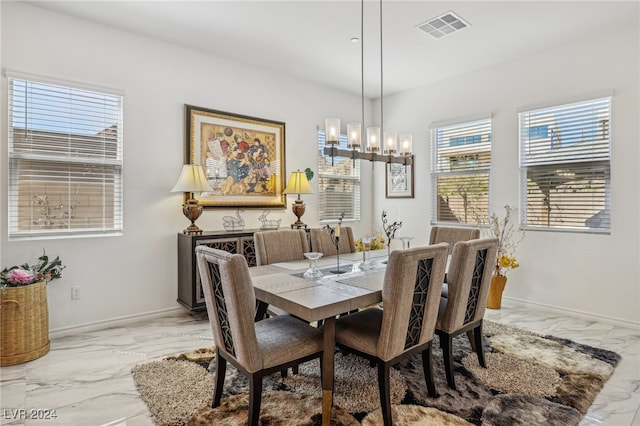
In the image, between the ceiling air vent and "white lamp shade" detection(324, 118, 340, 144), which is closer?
"white lamp shade" detection(324, 118, 340, 144)

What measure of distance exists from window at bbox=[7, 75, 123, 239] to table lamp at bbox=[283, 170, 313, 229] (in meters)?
1.87

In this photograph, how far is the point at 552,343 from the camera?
3102 mm

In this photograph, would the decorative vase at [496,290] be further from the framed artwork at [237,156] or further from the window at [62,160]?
the window at [62,160]

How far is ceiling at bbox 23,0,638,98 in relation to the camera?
121 inches

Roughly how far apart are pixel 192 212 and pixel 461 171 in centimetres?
340

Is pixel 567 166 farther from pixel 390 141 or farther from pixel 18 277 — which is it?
pixel 18 277

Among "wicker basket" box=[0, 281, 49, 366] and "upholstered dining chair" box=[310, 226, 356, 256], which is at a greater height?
"upholstered dining chair" box=[310, 226, 356, 256]

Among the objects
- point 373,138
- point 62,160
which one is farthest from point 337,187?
point 62,160

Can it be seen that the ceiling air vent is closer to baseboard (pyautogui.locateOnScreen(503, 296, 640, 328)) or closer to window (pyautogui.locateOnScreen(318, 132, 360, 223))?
window (pyautogui.locateOnScreen(318, 132, 360, 223))

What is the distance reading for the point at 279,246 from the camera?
308 cm

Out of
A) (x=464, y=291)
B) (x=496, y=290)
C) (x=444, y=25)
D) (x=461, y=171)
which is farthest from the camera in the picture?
(x=461, y=171)

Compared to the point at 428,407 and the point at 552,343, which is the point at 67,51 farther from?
the point at 552,343

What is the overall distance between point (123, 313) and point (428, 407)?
9.65ft

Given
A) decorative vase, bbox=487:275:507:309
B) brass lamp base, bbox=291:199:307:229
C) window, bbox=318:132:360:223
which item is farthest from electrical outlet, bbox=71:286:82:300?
decorative vase, bbox=487:275:507:309
